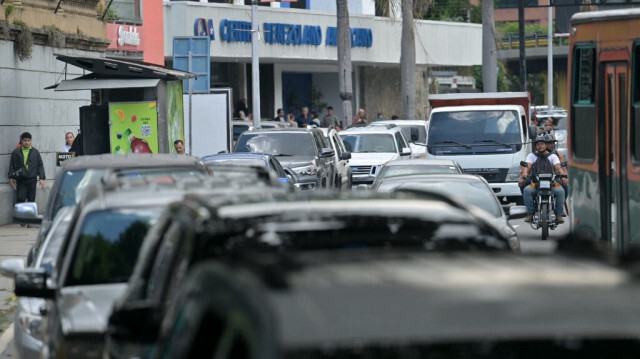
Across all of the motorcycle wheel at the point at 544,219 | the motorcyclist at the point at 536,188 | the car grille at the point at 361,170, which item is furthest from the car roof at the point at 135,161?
the car grille at the point at 361,170

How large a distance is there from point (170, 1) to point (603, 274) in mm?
41096

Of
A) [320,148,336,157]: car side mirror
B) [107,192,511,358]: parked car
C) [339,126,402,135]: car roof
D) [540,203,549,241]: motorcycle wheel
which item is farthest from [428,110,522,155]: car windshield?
[107,192,511,358]: parked car

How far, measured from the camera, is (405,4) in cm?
4250

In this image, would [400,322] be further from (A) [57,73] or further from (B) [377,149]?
(B) [377,149]

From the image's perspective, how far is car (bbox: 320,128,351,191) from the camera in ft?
94.0

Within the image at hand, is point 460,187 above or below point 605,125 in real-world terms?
below

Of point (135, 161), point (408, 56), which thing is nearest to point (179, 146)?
point (135, 161)

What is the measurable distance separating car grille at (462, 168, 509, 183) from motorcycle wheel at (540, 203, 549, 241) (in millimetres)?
6569

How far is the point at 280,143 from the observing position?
26562mm

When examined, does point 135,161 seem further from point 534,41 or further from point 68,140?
point 534,41

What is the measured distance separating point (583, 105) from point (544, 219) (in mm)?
6240

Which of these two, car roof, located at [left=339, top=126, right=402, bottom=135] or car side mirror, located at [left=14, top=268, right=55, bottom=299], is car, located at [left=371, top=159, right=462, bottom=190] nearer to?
car roof, located at [left=339, top=126, right=402, bottom=135]

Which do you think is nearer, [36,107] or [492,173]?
[36,107]

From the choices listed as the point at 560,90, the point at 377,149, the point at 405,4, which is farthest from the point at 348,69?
the point at 560,90
